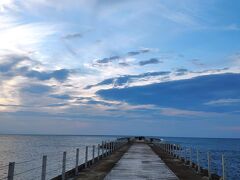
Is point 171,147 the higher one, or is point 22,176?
point 171,147

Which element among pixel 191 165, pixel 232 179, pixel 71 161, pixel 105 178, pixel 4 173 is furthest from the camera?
pixel 71 161

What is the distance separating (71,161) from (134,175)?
109ft

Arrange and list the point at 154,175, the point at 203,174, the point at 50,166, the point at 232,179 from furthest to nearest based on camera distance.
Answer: the point at 50,166
the point at 232,179
the point at 203,174
the point at 154,175

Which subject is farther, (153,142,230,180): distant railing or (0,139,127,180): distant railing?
(153,142,230,180): distant railing

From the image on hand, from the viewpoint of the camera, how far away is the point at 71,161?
48875 millimetres

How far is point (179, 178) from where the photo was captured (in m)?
Result: 16.8

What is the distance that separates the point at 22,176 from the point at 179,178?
21379mm

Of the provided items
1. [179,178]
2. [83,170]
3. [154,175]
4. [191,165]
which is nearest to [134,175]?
[154,175]

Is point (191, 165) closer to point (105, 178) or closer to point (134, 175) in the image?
point (134, 175)

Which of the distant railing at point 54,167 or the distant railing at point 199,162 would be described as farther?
the distant railing at point 199,162

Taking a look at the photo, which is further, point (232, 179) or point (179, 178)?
point (232, 179)

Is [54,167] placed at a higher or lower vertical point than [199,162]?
lower

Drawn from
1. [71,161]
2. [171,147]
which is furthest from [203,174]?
[71,161]

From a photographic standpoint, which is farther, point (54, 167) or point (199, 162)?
point (54, 167)
